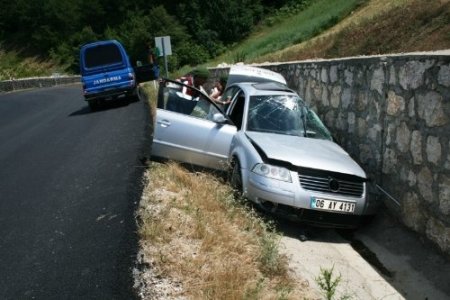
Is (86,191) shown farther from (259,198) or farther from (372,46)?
(372,46)

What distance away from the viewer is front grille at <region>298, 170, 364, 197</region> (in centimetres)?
655

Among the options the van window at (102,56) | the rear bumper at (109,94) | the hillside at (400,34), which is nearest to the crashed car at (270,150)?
the hillside at (400,34)

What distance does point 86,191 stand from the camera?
24.0 feet

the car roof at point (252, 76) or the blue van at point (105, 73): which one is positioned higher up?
the car roof at point (252, 76)

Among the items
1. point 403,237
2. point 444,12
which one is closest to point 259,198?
point 403,237

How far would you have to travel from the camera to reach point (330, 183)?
658 cm

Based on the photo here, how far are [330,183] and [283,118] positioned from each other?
6.18 ft

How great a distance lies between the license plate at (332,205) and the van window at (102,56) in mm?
12904

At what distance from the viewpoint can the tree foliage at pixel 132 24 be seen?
190 ft

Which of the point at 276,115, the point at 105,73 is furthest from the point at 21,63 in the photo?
the point at 276,115

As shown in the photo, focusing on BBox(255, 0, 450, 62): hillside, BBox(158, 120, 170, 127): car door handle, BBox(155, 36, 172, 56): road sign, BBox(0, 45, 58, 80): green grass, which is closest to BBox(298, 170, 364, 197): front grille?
BBox(158, 120, 170, 127): car door handle

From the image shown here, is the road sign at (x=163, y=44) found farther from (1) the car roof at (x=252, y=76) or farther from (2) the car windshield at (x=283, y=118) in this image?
(2) the car windshield at (x=283, y=118)

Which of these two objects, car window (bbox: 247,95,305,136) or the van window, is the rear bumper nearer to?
the van window

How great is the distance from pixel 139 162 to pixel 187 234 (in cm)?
365
